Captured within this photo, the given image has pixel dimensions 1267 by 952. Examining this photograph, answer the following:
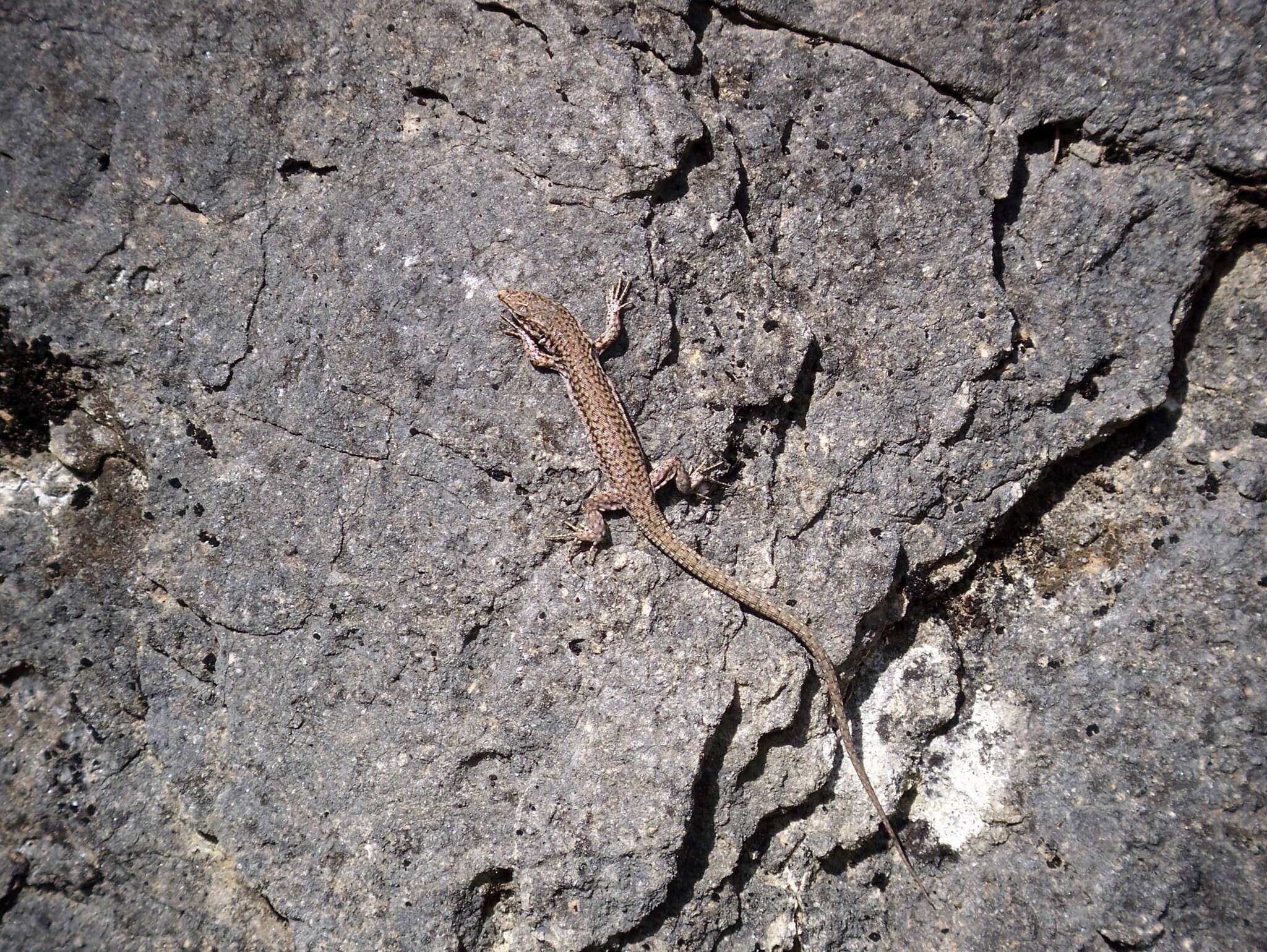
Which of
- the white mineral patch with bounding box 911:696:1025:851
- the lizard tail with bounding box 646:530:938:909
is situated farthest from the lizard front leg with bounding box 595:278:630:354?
the white mineral patch with bounding box 911:696:1025:851

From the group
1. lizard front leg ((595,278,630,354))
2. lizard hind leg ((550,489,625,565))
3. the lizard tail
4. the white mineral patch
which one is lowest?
the white mineral patch

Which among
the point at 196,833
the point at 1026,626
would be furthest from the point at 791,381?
the point at 196,833

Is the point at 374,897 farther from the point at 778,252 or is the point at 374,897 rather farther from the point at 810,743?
the point at 778,252

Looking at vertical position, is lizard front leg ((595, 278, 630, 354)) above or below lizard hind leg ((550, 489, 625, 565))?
above

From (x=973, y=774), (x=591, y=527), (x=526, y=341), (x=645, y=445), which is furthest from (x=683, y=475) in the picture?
(x=973, y=774)

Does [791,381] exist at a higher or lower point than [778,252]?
lower

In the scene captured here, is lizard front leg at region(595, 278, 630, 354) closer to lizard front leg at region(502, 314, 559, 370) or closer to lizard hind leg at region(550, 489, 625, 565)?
lizard front leg at region(502, 314, 559, 370)

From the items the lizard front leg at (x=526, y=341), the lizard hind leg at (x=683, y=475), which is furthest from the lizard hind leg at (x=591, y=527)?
the lizard front leg at (x=526, y=341)

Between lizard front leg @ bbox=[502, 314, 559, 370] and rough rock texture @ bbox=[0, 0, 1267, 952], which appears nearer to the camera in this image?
rough rock texture @ bbox=[0, 0, 1267, 952]

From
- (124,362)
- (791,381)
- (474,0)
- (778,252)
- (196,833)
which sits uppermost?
(474,0)
